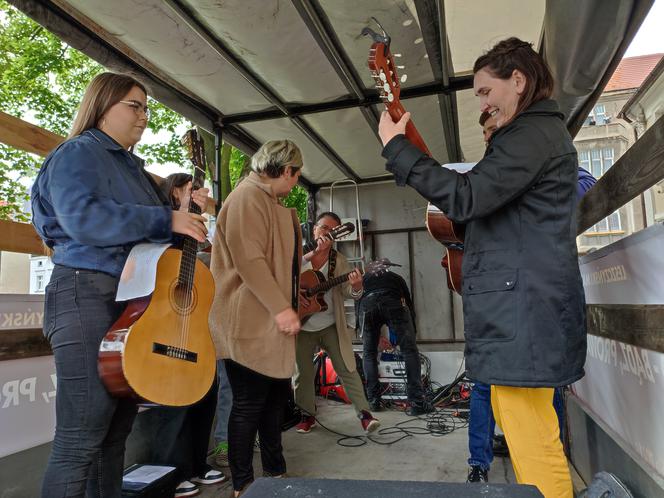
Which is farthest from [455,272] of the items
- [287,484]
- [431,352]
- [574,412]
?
[431,352]

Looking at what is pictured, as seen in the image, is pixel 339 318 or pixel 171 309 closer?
pixel 171 309

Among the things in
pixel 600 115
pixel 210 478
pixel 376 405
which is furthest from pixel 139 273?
pixel 600 115

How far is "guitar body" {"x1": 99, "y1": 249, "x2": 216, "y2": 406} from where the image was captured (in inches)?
58.4

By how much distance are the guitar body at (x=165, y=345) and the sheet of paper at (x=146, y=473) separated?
1.02m

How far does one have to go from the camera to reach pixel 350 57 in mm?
3385

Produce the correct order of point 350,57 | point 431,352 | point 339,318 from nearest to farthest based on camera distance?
point 350,57 → point 339,318 → point 431,352

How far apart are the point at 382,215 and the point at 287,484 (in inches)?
246

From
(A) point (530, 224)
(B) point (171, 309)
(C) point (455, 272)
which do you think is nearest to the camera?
(A) point (530, 224)

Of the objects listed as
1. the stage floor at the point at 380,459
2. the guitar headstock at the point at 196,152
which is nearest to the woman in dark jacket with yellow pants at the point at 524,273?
the guitar headstock at the point at 196,152

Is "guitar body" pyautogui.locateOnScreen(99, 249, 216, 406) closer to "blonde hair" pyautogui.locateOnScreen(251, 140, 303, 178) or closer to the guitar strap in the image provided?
"blonde hair" pyautogui.locateOnScreen(251, 140, 303, 178)

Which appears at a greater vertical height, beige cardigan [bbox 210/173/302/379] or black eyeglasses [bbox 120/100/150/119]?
black eyeglasses [bbox 120/100/150/119]

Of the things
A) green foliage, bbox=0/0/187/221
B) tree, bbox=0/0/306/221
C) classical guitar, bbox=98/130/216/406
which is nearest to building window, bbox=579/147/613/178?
tree, bbox=0/0/306/221

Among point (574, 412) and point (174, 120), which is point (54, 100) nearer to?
point (174, 120)

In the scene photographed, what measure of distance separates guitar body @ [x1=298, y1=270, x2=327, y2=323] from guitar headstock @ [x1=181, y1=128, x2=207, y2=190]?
6.35ft
